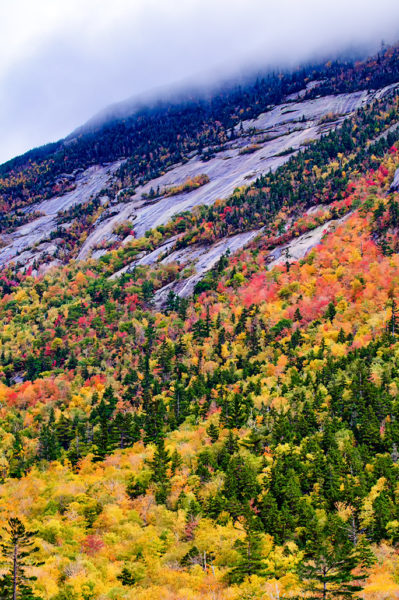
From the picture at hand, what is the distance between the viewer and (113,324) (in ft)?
516

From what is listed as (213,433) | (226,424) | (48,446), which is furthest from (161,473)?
(48,446)

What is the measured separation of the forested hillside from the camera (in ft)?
150

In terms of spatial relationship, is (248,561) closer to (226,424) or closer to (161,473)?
(161,473)

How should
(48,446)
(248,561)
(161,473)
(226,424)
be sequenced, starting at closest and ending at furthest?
(248,561) → (161,473) → (226,424) → (48,446)

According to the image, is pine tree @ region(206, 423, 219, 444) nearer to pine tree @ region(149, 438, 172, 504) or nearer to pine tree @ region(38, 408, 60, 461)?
pine tree @ region(149, 438, 172, 504)

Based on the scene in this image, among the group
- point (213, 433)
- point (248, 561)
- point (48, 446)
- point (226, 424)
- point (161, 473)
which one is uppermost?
point (48, 446)

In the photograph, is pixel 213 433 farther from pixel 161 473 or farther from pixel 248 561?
pixel 248 561

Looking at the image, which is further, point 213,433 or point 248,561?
point 213,433

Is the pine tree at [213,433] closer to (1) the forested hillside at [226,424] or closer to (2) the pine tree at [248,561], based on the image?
(1) the forested hillside at [226,424]

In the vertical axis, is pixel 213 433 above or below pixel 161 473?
below

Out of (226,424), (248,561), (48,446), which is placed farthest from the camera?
(48,446)

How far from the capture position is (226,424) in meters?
82.0

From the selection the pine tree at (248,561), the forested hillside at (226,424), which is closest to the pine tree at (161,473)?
the forested hillside at (226,424)

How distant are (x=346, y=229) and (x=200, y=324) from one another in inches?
2180
